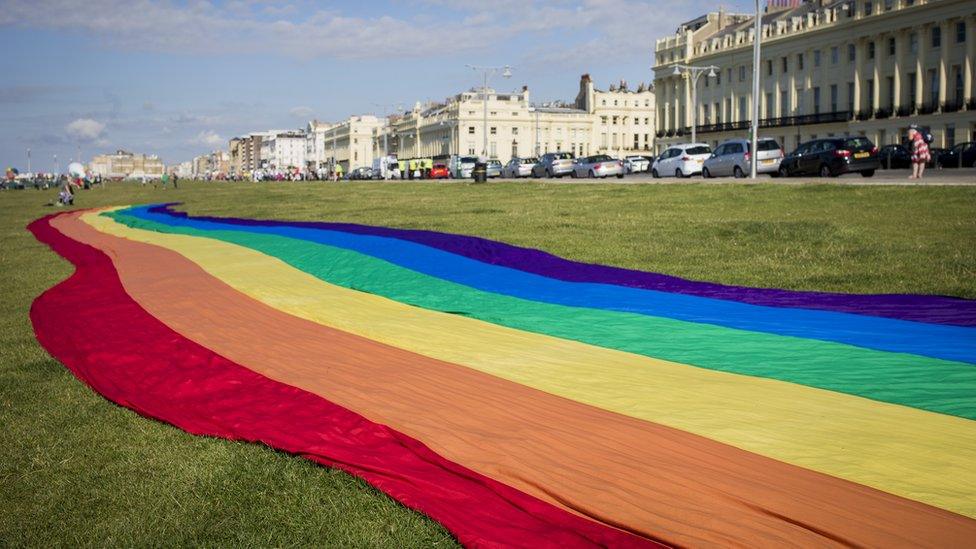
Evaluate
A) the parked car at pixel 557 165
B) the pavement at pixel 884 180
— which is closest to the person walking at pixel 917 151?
the pavement at pixel 884 180

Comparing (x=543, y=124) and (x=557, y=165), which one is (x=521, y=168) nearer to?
(x=557, y=165)

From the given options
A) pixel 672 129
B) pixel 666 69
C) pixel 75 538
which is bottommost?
pixel 75 538

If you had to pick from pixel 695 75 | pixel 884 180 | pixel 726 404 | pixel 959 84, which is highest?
pixel 695 75

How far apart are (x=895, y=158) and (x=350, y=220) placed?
113ft

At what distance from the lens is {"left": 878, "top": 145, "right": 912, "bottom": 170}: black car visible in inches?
1779

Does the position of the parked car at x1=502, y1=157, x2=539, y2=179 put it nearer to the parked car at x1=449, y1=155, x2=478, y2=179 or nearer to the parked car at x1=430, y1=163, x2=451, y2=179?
the parked car at x1=449, y1=155, x2=478, y2=179

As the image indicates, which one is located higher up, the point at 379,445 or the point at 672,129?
the point at 672,129

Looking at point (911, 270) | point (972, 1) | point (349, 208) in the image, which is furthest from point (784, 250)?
point (972, 1)

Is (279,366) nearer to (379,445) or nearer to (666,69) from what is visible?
(379,445)

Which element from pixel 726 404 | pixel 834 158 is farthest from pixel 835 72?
pixel 726 404

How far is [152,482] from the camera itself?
4172 mm

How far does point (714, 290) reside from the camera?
9.07 m

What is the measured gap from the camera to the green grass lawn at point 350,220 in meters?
3.72

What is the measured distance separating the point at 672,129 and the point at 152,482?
324 ft
